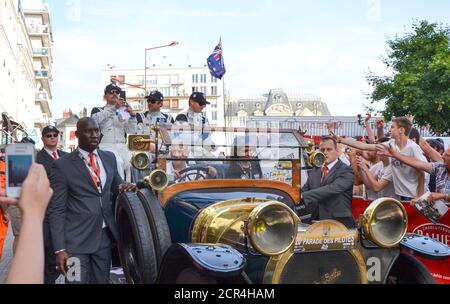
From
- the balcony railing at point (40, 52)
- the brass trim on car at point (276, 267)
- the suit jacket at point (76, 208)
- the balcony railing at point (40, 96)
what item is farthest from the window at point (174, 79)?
the brass trim on car at point (276, 267)

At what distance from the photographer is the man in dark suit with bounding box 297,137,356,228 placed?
18.3 ft

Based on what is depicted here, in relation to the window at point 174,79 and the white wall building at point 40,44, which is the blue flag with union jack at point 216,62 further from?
the window at point 174,79

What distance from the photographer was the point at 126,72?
10306 cm

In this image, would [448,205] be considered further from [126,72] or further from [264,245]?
[126,72]

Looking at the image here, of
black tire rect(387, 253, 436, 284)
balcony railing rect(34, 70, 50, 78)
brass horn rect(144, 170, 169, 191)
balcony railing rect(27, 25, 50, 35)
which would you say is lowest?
black tire rect(387, 253, 436, 284)

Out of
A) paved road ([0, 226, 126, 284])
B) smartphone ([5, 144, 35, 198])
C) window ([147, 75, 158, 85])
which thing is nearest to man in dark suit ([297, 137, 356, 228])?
paved road ([0, 226, 126, 284])

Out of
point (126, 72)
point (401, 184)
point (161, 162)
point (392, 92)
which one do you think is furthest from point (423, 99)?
point (126, 72)

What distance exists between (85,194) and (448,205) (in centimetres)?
348

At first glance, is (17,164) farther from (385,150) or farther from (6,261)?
(6,261)

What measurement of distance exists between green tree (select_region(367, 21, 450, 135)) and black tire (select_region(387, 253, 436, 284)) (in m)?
23.8

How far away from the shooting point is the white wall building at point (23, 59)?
1385 inches

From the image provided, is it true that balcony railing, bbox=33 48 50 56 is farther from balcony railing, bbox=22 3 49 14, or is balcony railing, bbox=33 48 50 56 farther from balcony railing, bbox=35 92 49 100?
balcony railing, bbox=35 92 49 100

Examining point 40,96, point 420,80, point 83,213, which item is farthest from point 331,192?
point 40,96
